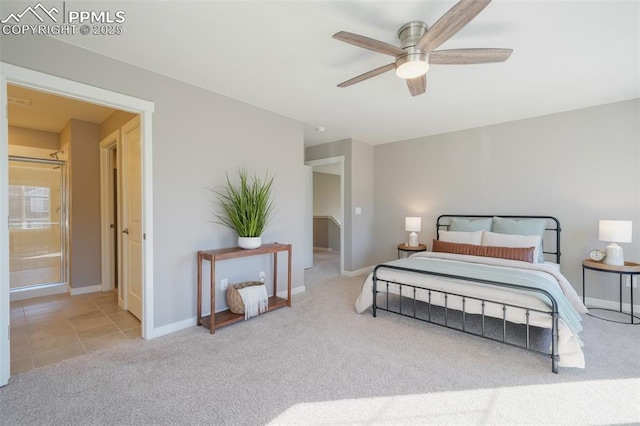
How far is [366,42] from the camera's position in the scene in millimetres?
1746

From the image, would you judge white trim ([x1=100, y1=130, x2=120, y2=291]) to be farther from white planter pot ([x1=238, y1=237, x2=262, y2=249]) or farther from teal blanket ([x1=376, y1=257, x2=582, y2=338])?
teal blanket ([x1=376, y1=257, x2=582, y2=338])

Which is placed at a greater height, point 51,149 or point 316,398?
point 51,149

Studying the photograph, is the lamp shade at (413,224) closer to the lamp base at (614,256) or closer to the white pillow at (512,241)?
the white pillow at (512,241)

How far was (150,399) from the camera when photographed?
177 centimetres

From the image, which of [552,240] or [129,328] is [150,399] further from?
[552,240]

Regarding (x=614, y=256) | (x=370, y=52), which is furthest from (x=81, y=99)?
(x=614, y=256)

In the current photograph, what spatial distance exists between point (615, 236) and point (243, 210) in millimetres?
4084

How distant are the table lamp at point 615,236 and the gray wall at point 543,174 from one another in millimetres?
451

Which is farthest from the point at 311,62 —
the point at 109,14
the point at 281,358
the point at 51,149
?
the point at 51,149

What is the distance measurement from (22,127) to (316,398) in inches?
226

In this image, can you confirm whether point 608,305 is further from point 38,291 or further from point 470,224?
point 38,291

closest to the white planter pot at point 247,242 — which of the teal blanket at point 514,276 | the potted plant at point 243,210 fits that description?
the potted plant at point 243,210

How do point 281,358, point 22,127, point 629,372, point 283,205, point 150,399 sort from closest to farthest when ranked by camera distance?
1. point 150,399
2. point 629,372
3. point 281,358
4. point 283,205
5. point 22,127

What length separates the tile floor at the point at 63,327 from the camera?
7.57 ft
